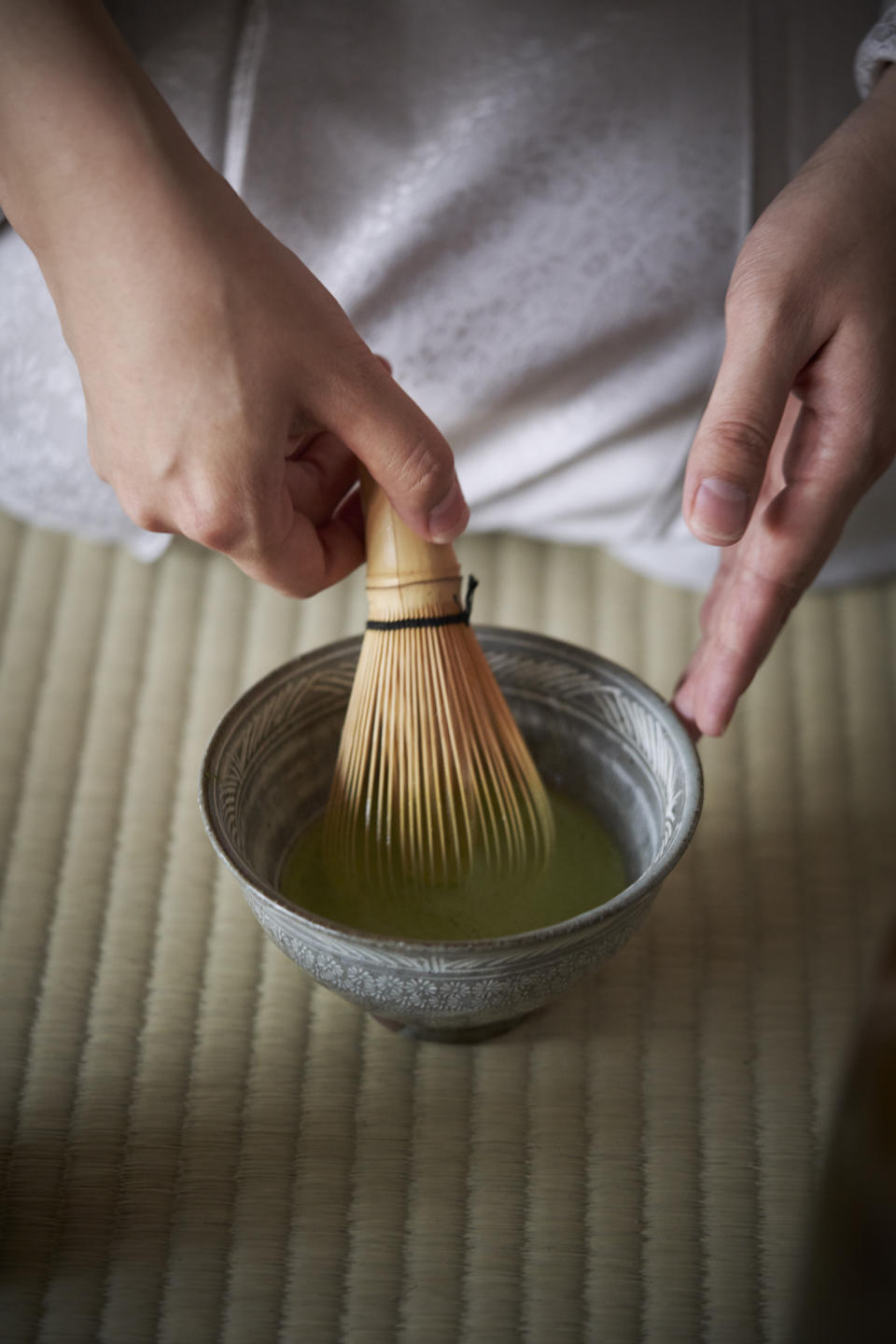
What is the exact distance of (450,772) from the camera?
0.59 metres

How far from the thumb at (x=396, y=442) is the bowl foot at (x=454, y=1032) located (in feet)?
0.96

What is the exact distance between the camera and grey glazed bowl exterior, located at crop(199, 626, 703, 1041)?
1.47 feet

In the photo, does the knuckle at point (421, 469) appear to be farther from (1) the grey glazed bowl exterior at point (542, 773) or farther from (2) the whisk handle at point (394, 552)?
(1) the grey glazed bowl exterior at point (542, 773)

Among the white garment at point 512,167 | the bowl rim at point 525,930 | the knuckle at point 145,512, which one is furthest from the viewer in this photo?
the white garment at point 512,167

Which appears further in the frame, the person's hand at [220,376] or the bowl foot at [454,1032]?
the bowl foot at [454,1032]

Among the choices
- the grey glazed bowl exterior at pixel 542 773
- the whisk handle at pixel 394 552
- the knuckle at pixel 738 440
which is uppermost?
the knuckle at pixel 738 440

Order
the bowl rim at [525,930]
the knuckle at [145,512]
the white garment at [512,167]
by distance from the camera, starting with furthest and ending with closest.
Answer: the white garment at [512,167], the knuckle at [145,512], the bowl rim at [525,930]

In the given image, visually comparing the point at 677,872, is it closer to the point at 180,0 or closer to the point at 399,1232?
the point at 399,1232

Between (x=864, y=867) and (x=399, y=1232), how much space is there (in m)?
0.39

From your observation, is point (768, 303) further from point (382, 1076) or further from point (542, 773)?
point (382, 1076)

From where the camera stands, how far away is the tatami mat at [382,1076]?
51cm

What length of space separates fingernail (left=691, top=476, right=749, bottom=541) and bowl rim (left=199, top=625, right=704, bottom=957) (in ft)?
0.35

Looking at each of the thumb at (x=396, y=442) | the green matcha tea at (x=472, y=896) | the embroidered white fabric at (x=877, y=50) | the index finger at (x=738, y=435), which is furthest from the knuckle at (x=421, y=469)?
the embroidered white fabric at (x=877, y=50)

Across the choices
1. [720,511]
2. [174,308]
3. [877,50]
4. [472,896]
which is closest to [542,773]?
[472,896]
